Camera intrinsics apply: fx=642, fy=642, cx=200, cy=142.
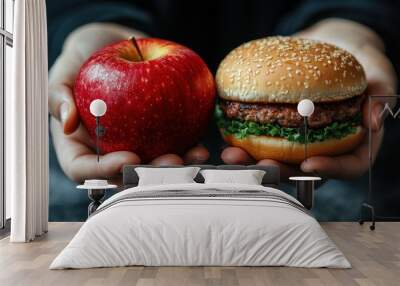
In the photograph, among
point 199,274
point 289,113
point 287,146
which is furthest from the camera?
point 287,146

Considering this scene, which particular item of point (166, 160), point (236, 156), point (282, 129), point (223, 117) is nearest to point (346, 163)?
point (282, 129)

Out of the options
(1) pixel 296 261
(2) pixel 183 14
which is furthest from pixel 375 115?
(1) pixel 296 261

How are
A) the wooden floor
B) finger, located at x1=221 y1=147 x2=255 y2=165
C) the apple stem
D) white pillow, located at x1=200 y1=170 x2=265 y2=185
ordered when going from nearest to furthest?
the wooden floor → white pillow, located at x1=200 y1=170 x2=265 y2=185 → the apple stem → finger, located at x1=221 y1=147 x2=255 y2=165

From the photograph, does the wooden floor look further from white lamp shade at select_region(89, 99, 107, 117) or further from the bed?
white lamp shade at select_region(89, 99, 107, 117)

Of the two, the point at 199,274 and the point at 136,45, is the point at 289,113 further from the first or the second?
the point at 199,274

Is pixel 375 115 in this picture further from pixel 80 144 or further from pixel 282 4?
pixel 80 144

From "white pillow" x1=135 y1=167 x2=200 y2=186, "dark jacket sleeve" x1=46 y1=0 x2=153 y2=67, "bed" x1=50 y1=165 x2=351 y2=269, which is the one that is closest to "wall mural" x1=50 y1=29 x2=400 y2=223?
"dark jacket sleeve" x1=46 y1=0 x2=153 y2=67

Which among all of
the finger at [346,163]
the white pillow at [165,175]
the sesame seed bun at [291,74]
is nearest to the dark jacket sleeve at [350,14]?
the sesame seed bun at [291,74]
